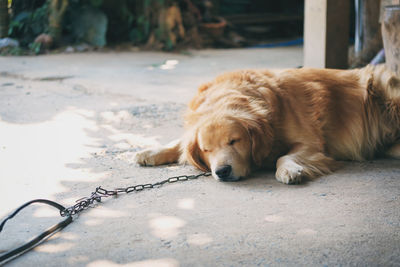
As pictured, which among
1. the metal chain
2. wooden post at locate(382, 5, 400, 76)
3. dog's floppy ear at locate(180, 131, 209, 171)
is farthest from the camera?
wooden post at locate(382, 5, 400, 76)

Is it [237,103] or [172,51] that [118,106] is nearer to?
[237,103]

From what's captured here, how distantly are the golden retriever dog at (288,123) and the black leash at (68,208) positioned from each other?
1.18ft

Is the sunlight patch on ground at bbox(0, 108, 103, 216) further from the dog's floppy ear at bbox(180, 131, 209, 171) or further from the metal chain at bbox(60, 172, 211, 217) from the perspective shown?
the dog's floppy ear at bbox(180, 131, 209, 171)

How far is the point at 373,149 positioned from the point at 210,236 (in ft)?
7.41

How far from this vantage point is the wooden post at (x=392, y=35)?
444 cm

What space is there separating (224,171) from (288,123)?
81cm

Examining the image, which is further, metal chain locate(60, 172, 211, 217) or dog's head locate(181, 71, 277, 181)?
dog's head locate(181, 71, 277, 181)

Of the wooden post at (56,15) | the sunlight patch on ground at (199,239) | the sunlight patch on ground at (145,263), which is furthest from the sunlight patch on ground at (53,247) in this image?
the wooden post at (56,15)

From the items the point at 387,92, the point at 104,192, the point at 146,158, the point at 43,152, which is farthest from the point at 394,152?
the point at 43,152

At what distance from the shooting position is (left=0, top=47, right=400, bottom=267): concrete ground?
2367 mm

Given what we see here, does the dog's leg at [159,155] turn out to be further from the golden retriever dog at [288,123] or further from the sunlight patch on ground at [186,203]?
the sunlight patch on ground at [186,203]

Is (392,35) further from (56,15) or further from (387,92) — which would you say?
(56,15)

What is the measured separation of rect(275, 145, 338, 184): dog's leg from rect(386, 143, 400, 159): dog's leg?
626 millimetres

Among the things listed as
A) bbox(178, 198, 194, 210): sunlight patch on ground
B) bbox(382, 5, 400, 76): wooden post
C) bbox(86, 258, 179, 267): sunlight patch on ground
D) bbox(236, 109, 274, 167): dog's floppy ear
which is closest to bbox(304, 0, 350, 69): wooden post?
bbox(382, 5, 400, 76): wooden post
